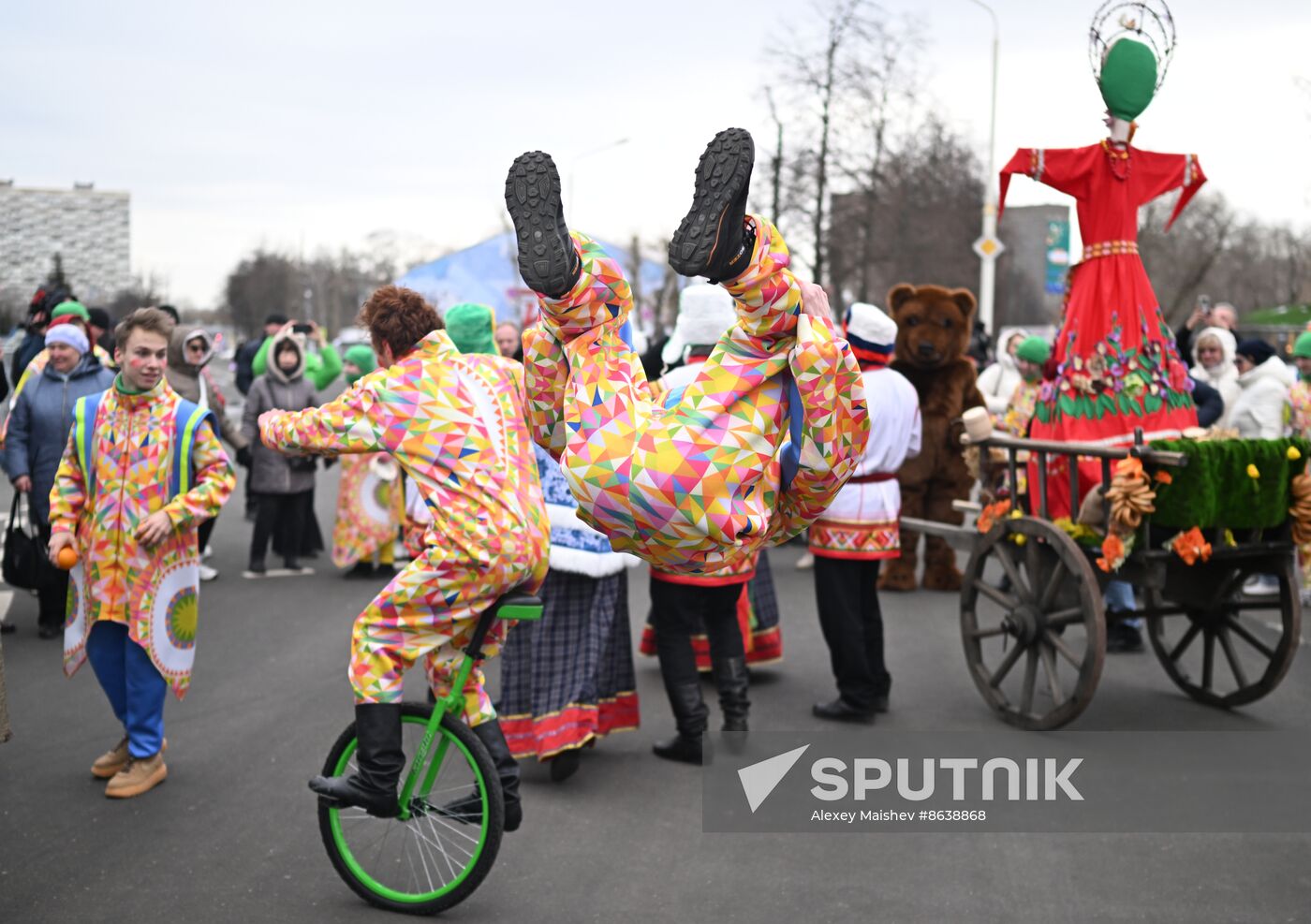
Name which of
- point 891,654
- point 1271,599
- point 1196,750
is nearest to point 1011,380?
point 891,654

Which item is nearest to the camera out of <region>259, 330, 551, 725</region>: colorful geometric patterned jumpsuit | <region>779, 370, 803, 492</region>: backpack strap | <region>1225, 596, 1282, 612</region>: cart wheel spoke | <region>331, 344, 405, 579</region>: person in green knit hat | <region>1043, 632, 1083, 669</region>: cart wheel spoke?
<region>779, 370, 803, 492</region>: backpack strap

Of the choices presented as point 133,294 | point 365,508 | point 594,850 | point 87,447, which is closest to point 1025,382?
point 365,508

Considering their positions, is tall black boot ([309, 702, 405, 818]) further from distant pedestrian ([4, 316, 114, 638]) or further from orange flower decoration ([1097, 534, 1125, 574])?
distant pedestrian ([4, 316, 114, 638])

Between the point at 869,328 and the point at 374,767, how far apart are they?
3.14 metres

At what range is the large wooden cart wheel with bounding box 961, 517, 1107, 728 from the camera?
570cm

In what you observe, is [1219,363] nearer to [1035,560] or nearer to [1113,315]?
[1113,315]

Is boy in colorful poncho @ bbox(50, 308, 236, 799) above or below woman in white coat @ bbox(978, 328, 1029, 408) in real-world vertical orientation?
below

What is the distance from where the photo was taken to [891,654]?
782cm

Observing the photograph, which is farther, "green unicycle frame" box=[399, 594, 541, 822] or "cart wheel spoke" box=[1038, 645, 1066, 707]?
"cart wheel spoke" box=[1038, 645, 1066, 707]

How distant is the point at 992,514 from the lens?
6.38 m

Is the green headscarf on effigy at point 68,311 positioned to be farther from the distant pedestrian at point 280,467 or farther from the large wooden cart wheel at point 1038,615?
the large wooden cart wheel at point 1038,615

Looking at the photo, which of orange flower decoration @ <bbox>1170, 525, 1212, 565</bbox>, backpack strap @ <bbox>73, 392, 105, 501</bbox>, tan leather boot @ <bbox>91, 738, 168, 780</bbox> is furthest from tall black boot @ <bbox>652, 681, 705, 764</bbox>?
backpack strap @ <bbox>73, 392, 105, 501</bbox>

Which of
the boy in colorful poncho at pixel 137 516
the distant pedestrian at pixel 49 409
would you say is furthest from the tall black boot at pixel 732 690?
the distant pedestrian at pixel 49 409

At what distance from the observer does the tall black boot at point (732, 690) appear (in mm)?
5828
